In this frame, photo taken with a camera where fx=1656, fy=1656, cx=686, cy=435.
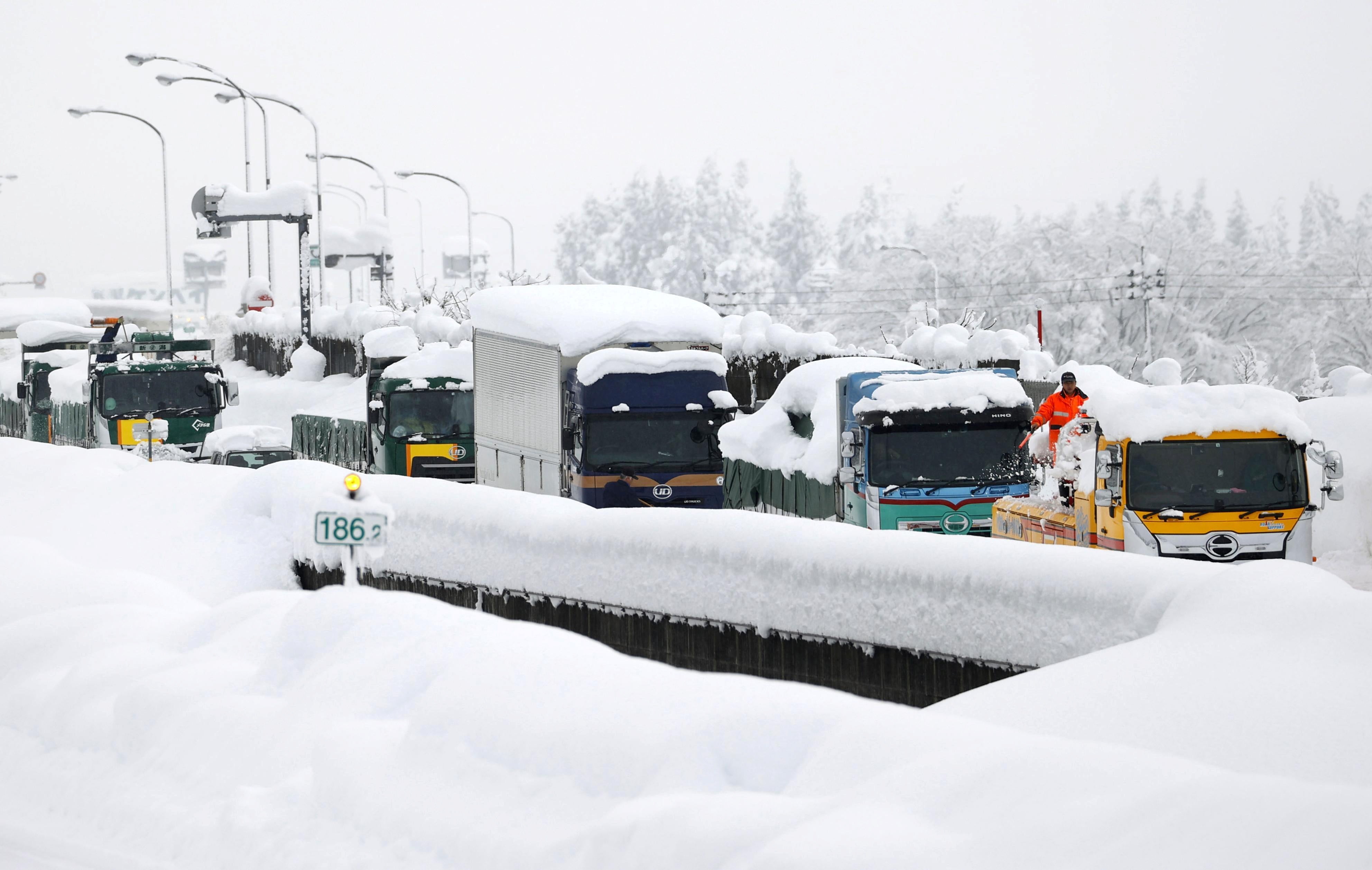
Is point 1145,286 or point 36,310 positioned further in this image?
point 36,310

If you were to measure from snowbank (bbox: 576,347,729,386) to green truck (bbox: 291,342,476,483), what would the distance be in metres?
6.15

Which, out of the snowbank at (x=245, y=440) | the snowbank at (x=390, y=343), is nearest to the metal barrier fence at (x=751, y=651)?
the snowbank at (x=245, y=440)

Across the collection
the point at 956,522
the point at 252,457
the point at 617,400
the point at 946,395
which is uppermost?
the point at 946,395

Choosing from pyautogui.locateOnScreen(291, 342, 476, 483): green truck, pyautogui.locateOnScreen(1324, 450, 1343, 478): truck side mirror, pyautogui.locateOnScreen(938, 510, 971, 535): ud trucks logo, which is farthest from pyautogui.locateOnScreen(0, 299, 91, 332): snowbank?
pyautogui.locateOnScreen(1324, 450, 1343, 478): truck side mirror

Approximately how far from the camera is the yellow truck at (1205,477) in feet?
51.2

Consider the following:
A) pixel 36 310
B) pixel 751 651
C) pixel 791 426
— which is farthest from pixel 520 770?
pixel 36 310

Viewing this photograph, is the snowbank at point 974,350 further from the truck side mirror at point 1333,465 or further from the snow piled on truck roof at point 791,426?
the truck side mirror at point 1333,465

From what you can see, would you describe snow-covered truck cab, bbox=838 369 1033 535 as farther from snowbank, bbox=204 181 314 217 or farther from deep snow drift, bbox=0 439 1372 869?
snowbank, bbox=204 181 314 217

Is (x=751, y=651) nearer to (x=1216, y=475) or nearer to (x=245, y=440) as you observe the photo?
(x=1216, y=475)

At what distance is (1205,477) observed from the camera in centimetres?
1593

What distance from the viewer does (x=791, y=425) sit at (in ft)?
87.8

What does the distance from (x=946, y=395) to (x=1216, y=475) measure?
4.21 m

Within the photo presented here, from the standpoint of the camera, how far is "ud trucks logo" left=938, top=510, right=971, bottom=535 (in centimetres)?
1919

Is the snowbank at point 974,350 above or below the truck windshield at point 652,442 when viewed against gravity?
above
